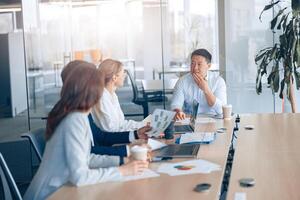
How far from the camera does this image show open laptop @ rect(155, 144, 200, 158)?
2.60 meters

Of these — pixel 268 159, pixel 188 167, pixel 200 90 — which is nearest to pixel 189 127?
pixel 200 90

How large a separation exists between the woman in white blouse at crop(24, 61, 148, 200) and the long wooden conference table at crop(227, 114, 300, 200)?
1.66ft

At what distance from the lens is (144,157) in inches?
89.7

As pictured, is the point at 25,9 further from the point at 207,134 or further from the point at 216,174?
the point at 216,174

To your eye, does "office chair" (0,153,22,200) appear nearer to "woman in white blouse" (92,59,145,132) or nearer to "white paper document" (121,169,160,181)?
"white paper document" (121,169,160,181)

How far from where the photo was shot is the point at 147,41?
252 inches

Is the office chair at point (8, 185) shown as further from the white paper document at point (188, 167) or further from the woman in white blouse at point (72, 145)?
the white paper document at point (188, 167)

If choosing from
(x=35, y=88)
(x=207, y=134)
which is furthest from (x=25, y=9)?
(x=207, y=134)

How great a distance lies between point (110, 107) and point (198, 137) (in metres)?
0.70

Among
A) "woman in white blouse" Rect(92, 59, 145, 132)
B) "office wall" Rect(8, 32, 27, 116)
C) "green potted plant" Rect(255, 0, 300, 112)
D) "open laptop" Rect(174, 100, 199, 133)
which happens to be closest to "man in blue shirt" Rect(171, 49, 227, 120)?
"open laptop" Rect(174, 100, 199, 133)

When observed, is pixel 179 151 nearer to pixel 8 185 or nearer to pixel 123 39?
pixel 8 185

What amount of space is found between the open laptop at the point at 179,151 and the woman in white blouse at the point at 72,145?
0.38 m

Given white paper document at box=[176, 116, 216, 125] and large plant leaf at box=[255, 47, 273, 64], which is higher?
large plant leaf at box=[255, 47, 273, 64]

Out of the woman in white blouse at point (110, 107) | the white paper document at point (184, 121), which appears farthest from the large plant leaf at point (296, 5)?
the woman in white blouse at point (110, 107)
